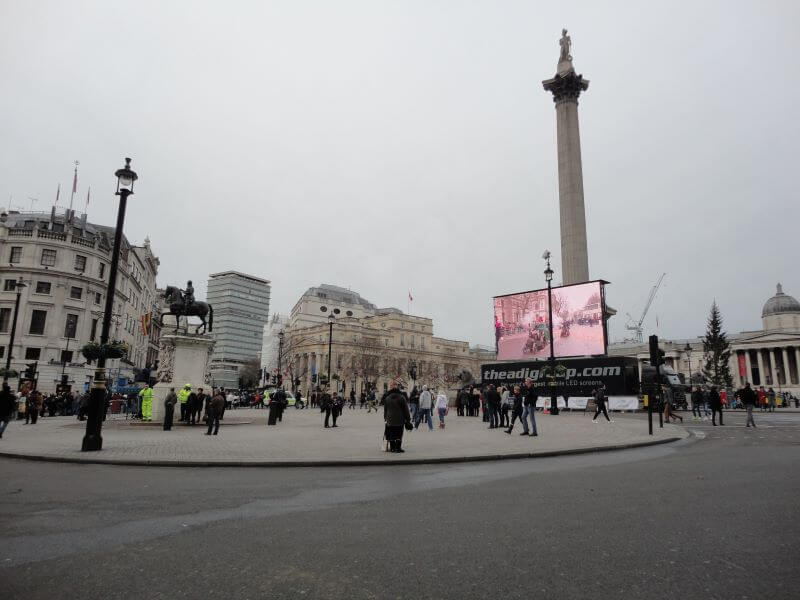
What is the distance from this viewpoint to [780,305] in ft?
333

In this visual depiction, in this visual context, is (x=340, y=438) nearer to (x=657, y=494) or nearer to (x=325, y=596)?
(x=657, y=494)

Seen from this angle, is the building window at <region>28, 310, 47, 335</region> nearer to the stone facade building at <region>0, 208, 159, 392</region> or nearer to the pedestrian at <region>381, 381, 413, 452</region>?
the stone facade building at <region>0, 208, 159, 392</region>

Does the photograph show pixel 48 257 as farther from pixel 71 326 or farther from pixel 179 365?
pixel 179 365

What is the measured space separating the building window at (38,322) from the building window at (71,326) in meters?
1.86

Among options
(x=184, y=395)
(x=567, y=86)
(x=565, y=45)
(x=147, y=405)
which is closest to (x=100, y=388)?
(x=184, y=395)

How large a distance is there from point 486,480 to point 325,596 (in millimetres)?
5725

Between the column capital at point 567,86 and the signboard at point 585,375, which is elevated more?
the column capital at point 567,86

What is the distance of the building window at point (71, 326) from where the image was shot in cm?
4991

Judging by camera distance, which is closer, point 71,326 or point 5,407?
point 5,407

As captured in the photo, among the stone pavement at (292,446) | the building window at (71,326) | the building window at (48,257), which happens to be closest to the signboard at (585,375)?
the stone pavement at (292,446)

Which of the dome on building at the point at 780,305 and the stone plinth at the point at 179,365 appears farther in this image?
the dome on building at the point at 780,305

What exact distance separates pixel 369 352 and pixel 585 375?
62407 mm

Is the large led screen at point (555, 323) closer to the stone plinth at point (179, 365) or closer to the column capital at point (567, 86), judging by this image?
the column capital at point (567, 86)

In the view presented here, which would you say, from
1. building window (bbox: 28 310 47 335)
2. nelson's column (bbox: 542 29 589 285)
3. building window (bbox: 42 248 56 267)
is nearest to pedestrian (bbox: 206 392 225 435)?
nelson's column (bbox: 542 29 589 285)
